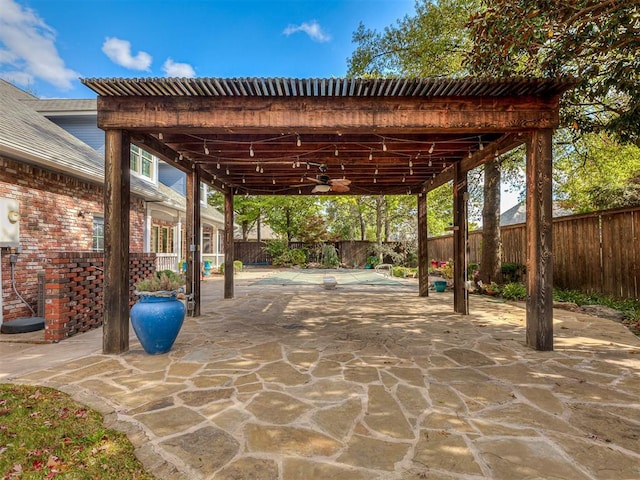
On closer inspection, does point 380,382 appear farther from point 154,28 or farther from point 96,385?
point 154,28

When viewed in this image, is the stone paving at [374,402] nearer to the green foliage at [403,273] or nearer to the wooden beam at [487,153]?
the wooden beam at [487,153]

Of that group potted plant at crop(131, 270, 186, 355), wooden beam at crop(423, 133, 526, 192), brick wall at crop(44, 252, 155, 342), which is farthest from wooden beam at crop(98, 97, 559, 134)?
brick wall at crop(44, 252, 155, 342)

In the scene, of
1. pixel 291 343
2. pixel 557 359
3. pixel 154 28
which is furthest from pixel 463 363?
pixel 154 28

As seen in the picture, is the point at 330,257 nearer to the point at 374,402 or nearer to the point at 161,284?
the point at 161,284

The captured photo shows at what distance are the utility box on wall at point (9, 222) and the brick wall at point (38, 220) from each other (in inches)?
9.4

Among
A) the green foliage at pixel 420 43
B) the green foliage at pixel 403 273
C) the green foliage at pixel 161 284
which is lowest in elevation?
the green foliage at pixel 403 273

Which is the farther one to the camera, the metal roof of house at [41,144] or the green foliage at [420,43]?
the green foliage at [420,43]

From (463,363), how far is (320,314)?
3223 mm

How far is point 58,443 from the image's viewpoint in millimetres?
2078

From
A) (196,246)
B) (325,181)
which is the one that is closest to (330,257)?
(325,181)

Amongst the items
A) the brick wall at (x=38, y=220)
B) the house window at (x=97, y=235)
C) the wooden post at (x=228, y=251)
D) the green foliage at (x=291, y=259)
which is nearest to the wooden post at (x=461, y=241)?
the wooden post at (x=228, y=251)

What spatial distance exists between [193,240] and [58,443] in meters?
4.29

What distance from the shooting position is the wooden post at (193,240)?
610 cm

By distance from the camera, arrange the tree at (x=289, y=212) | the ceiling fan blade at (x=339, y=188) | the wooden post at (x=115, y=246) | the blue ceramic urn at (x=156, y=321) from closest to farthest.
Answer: the blue ceramic urn at (x=156, y=321)
the wooden post at (x=115, y=246)
the ceiling fan blade at (x=339, y=188)
the tree at (x=289, y=212)
